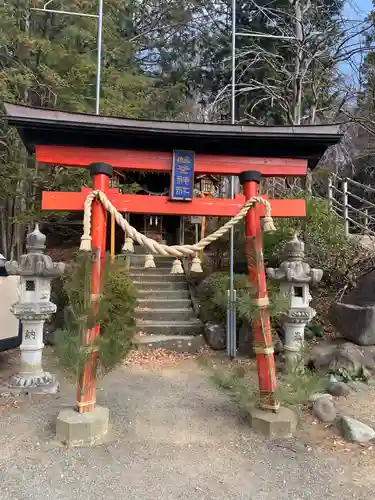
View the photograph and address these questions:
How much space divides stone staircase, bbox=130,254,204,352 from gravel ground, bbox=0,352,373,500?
8.03ft

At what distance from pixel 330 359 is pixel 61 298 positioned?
507 centimetres

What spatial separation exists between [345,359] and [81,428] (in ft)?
11.6

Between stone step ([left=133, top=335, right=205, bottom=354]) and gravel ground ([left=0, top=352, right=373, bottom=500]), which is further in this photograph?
stone step ([left=133, top=335, right=205, bottom=354])

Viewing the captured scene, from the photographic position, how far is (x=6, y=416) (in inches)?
153

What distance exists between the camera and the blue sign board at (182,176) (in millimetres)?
3838

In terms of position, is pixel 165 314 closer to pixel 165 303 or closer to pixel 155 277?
pixel 165 303

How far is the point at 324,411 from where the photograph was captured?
3.84 meters

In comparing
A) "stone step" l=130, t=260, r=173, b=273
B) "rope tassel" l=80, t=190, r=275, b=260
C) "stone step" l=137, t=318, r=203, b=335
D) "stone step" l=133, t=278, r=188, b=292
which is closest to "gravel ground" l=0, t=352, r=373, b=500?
"rope tassel" l=80, t=190, r=275, b=260

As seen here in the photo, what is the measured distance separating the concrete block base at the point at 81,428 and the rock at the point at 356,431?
2132 mm

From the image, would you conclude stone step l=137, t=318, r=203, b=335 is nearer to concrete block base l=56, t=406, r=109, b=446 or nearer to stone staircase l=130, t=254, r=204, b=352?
stone staircase l=130, t=254, r=204, b=352

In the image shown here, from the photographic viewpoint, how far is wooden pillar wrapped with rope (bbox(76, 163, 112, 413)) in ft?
11.0

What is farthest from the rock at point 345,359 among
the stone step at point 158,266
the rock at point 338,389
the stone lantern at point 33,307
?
the stone step at point 158,266

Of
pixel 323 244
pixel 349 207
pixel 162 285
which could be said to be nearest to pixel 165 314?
pixel 162 285

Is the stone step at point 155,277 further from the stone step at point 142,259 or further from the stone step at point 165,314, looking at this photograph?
the stone step at point 165,314
